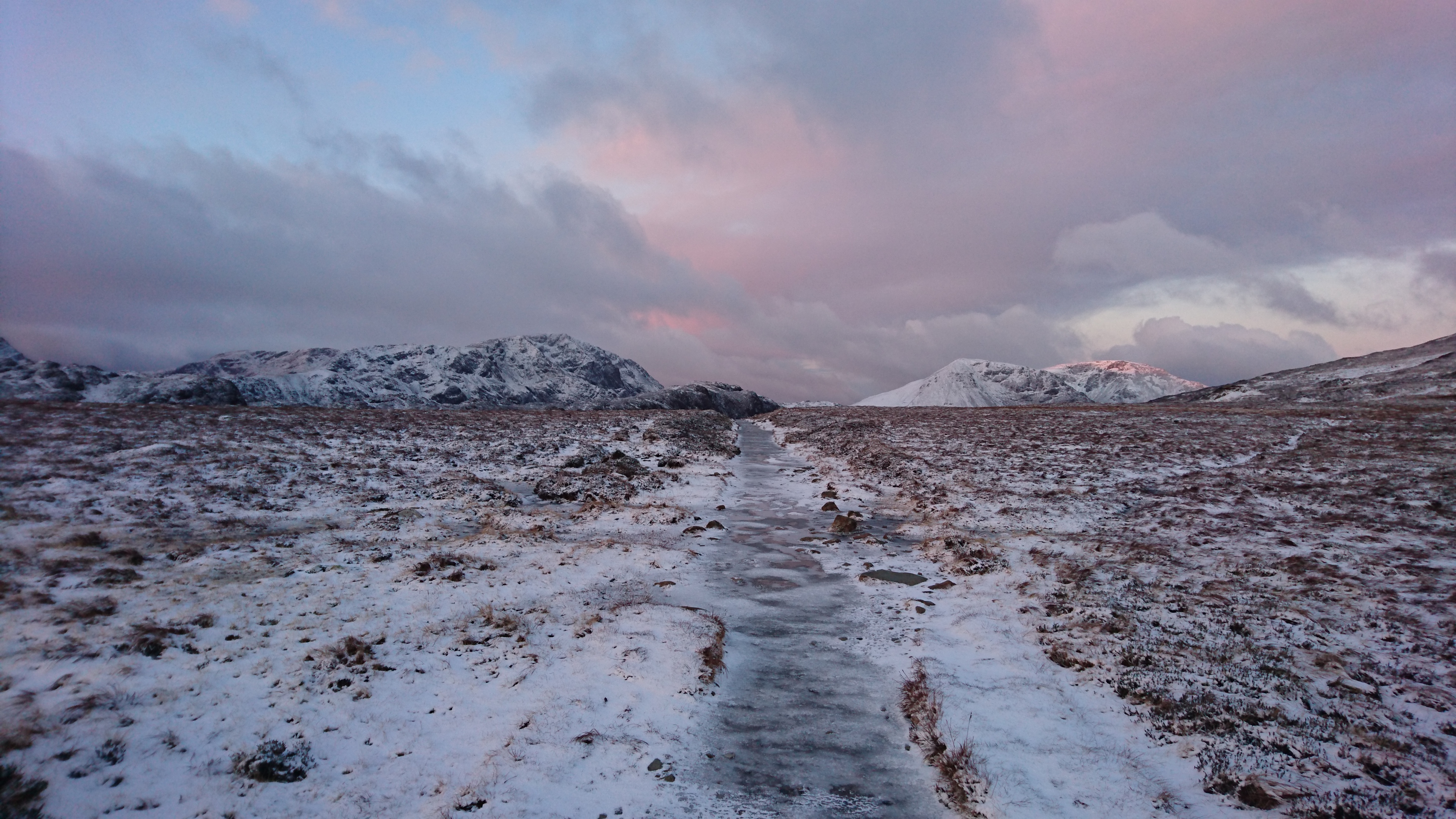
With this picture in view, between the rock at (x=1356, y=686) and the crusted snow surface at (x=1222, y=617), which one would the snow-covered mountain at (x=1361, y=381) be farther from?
the rock at (x=1356, y=686)

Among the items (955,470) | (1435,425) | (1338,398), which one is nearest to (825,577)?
(955,470)

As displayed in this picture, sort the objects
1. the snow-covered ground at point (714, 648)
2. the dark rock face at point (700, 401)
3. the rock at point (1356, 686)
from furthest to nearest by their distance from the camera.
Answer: the dark rock face at point (700, 401)
the rock at point (1356, 686)
the snow-covered ground at point (714, 648)

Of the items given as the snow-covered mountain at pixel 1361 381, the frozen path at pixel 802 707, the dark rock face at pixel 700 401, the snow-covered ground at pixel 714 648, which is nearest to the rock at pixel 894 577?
the snow-covered ground at pixel 714 648

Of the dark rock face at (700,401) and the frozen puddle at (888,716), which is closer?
the frozen puddle at (888,716)

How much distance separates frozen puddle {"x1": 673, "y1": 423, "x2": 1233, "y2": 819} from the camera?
5.98 metres

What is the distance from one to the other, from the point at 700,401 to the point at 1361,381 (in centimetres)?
12541

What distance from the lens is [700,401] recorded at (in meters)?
162

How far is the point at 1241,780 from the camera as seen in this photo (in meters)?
5.86

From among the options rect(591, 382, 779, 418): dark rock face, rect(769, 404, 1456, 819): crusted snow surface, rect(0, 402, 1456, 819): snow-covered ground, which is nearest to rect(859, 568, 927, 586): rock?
rect(0, 402, 1456, 819): snow-covered ground

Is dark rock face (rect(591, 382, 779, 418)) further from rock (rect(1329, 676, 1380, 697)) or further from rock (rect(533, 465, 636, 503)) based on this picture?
rock (rect(1329, 676, 1380, 697))

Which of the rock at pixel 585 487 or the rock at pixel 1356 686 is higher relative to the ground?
the rock at pixel 585 487

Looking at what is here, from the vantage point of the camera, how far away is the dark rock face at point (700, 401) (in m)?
138

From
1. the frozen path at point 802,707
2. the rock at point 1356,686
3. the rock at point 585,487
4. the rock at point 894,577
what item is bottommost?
the frozen path at point 802,707

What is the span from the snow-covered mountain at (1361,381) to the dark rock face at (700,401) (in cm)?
8501
